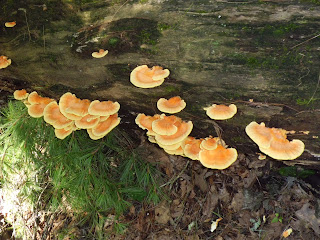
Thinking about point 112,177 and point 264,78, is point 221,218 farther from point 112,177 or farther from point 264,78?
point 264,78


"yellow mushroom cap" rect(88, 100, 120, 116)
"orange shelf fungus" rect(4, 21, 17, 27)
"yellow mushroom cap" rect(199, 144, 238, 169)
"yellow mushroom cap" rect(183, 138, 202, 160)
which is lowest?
"yellow mushroom cap" rect(183, 138, 202, 160)

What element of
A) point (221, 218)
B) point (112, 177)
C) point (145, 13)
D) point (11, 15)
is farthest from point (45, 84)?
point (221, 218)

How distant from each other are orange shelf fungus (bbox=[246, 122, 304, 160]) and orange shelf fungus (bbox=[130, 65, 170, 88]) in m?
1.11

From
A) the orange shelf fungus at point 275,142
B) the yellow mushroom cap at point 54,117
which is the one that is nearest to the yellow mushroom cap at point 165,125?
the orange shelf fungus at point 275,142

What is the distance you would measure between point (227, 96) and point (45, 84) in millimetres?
2437

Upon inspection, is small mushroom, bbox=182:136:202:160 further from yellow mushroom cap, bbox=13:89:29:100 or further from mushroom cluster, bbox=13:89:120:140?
yellow mushroom cap, bbox=13:89:29:100

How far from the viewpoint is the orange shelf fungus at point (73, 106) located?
327 cm

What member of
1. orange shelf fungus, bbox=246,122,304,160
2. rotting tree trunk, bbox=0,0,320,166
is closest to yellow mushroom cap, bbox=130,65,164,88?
rotting tree trunk, bbox=0,0,320,166

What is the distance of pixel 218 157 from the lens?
322 cm

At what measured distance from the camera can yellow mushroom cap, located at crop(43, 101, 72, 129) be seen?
135 inches

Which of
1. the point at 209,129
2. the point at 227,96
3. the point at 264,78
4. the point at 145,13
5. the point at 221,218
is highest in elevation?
the point at 145,13

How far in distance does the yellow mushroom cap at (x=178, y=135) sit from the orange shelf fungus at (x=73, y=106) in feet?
3.29

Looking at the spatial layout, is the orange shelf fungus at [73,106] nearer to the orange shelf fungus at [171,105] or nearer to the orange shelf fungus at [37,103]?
the orange shelf fungus at [37,103]

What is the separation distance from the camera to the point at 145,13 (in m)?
2.84
